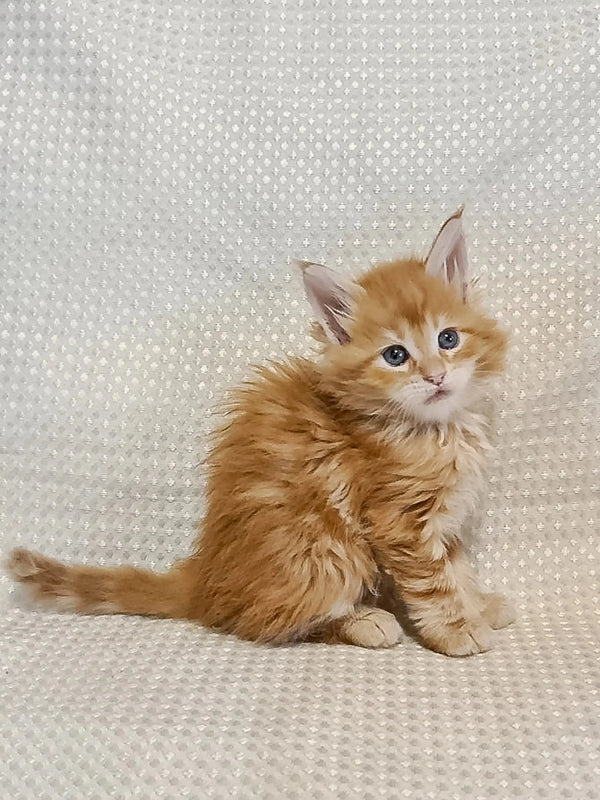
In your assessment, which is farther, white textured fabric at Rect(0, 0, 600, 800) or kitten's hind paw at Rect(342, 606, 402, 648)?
white textured fabric at Rect(0, 0, 600, 800)

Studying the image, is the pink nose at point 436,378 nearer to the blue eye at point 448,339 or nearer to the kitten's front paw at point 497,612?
the blue eye at point 448,339

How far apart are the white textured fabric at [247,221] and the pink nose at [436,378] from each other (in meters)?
0.32

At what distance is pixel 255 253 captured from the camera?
4.57 feet

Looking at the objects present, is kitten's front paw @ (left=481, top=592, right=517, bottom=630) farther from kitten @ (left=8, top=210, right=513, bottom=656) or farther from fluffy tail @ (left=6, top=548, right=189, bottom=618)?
fluffy tail @ (left=6, top=548, right=189, bottom=618)

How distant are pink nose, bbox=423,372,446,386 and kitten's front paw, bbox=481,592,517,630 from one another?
33 centimetres

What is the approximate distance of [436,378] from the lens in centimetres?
101

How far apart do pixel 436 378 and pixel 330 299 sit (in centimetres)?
17

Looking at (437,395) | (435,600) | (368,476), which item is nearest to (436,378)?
Result: (437,395)

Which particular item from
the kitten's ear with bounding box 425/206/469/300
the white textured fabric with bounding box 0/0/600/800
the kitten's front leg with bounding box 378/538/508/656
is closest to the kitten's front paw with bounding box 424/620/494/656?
the kitten's front leg with bounding box 378/538/508/656

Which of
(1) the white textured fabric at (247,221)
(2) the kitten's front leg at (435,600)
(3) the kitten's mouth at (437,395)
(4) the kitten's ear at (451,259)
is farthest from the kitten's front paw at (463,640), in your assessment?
(4) the kitten's ear at (451,259)

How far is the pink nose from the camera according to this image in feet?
3.31

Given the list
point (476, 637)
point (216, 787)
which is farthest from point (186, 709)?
point (476, 637)

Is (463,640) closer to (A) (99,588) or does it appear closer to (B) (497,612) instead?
(B) (497,612)

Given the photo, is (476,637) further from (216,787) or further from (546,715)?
(216,787)
